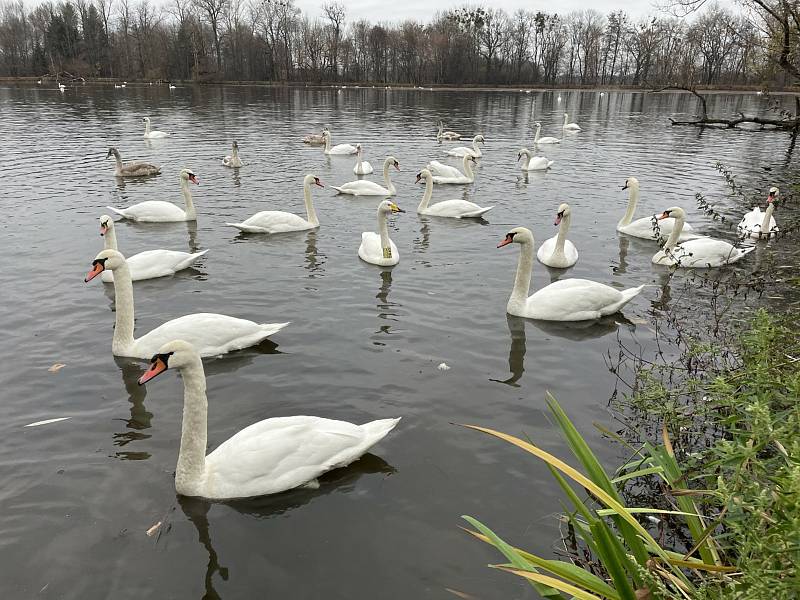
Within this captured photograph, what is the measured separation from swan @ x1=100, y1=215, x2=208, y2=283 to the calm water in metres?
0.21

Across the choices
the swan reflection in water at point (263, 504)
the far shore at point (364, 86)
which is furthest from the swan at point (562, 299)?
the far shore at point (364, 86)

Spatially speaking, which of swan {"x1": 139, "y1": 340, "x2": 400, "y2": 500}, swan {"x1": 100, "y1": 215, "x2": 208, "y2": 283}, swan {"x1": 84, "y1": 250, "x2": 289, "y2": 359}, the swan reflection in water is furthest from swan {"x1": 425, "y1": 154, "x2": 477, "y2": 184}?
swan {"x1": 139, "y1": 340, "x2": 400, "y2": 500}

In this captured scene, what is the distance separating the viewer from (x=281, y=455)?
4957 mm

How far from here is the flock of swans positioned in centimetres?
489

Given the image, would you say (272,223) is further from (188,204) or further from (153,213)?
(153,213)

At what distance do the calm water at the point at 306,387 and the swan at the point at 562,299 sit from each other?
248mm

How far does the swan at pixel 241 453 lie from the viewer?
4.87 metres

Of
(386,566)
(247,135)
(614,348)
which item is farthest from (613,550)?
(247,135)

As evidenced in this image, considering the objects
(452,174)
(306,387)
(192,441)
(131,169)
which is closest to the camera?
(192,441)

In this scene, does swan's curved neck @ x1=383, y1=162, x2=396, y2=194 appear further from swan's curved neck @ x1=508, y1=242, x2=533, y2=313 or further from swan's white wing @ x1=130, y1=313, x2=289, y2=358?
swan's white wing @ x1=130, y1=313, x2=289, y2=358

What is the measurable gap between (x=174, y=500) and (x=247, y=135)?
2693cm

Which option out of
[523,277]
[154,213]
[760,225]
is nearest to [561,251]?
[523,277]

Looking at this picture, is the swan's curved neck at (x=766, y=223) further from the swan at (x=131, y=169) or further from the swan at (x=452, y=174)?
the swan at (x=131, y=169)

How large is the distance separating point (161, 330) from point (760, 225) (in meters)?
11.8
